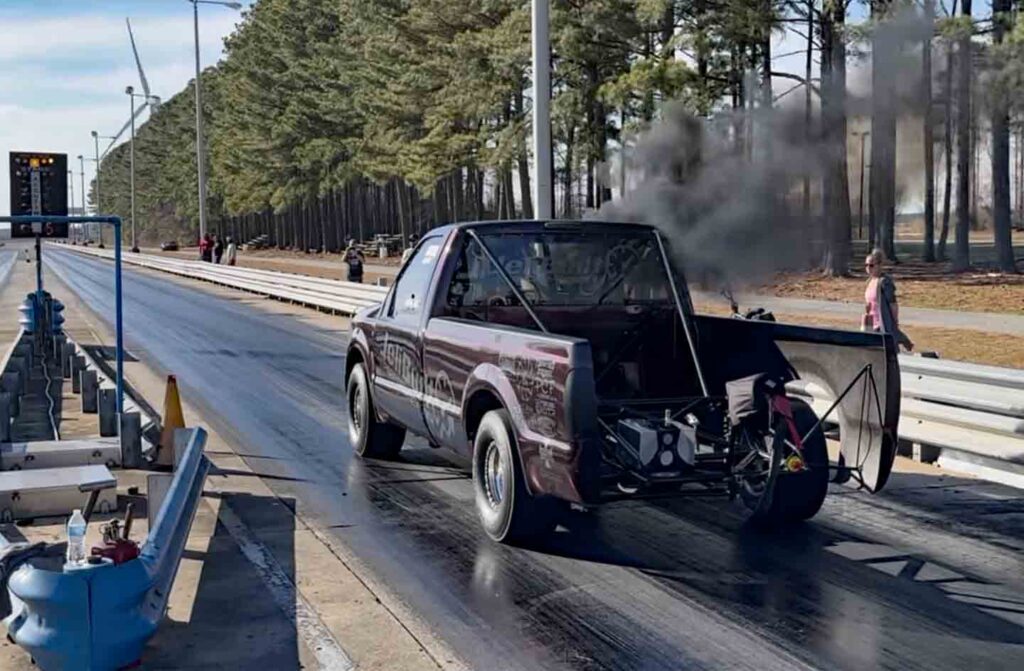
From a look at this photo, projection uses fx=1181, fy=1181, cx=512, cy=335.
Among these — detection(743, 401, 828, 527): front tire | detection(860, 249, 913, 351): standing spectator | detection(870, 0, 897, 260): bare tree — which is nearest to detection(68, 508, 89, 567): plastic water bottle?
detection(743, 401, 828, 527): front tire

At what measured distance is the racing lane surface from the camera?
17.3 ft

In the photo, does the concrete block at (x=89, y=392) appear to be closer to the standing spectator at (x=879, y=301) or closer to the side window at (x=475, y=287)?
the side window at (x=475, y=287)

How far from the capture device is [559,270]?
8.37 meters

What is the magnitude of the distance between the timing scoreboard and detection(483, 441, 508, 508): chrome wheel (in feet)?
23.6

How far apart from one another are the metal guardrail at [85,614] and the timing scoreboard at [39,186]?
27.0 feet

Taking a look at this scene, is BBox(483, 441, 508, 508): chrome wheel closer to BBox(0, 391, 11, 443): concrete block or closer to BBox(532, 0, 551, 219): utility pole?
BBox(0, 391, 11, 443): concrete block

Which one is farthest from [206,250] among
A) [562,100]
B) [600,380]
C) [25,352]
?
[600,380]

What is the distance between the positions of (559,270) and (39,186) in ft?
23.3

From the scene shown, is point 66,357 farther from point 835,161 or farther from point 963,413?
point 963,413

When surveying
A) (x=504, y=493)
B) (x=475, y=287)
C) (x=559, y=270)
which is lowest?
(x=504, y=493)

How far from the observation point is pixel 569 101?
31.4m

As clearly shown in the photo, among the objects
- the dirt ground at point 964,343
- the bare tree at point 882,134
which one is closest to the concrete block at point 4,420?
the bare tree at point 882,134

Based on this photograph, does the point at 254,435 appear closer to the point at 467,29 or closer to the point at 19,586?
the point at 19,586

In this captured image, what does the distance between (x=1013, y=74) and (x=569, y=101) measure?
13947 millimetres
